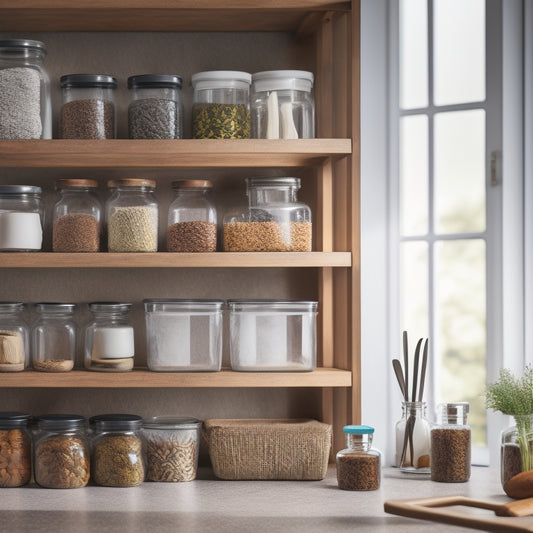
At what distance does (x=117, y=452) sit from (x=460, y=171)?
1.17 meters

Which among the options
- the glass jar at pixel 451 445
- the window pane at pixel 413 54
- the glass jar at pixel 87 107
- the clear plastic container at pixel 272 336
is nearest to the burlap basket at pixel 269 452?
the clear plastic container at pixel 272 336

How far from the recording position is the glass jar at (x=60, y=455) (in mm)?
1955

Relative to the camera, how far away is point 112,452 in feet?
6.49

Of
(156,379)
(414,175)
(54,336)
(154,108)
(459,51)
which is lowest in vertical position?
(156,379)

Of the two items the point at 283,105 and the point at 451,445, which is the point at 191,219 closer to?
the point at 283,105

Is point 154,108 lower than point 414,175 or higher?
higher

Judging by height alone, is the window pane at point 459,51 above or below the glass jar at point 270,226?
above

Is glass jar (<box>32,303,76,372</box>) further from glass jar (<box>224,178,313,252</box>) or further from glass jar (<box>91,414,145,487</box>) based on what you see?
glass jar (<box>224,178,313,252</box>)

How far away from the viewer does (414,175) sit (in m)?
2.31

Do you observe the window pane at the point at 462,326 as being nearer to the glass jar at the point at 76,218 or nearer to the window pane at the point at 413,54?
the window pane at the point at 413,54

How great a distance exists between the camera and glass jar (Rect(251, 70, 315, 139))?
6.89ft

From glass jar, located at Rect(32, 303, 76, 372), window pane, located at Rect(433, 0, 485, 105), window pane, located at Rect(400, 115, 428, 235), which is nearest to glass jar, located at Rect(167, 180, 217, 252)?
glass jar, located at Rect(32, 303, 76, 372)

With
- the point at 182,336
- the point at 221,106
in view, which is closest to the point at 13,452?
the point at 182,336

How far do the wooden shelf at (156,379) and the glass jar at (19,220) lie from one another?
323 mm
